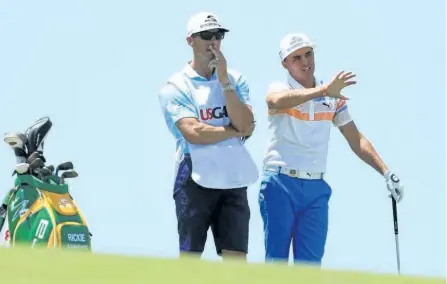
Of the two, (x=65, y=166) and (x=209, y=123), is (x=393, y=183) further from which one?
(x=65, y=166)

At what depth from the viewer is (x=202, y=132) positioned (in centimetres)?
766

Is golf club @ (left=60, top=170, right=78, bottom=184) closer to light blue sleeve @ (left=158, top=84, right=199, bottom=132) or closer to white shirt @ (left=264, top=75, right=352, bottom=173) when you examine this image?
light blue sleeve @ (left=158, top=84, right=199, bottom=132)

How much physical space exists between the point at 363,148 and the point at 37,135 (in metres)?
2.70

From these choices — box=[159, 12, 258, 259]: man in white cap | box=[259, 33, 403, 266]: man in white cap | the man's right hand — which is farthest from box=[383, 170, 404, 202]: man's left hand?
box=[159, 12, 258, 259]: man in white cap

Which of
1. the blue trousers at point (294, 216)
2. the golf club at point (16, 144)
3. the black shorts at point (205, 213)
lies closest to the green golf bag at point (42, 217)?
the golf club at point (16, 144)

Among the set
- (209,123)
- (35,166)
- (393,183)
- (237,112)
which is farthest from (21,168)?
(393,183)

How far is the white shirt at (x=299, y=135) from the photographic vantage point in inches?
322

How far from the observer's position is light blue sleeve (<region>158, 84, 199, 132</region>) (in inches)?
306

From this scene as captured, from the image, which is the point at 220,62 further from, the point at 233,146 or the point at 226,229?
the point at 226,229

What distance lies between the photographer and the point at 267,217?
27.1 ft

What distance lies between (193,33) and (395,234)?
8.22ft

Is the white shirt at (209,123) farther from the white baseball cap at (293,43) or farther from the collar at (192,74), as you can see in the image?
the white baseball cap at (293,43)

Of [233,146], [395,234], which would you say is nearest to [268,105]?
[233,146]

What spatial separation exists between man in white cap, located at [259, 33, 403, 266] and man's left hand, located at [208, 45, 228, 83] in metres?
0.50
